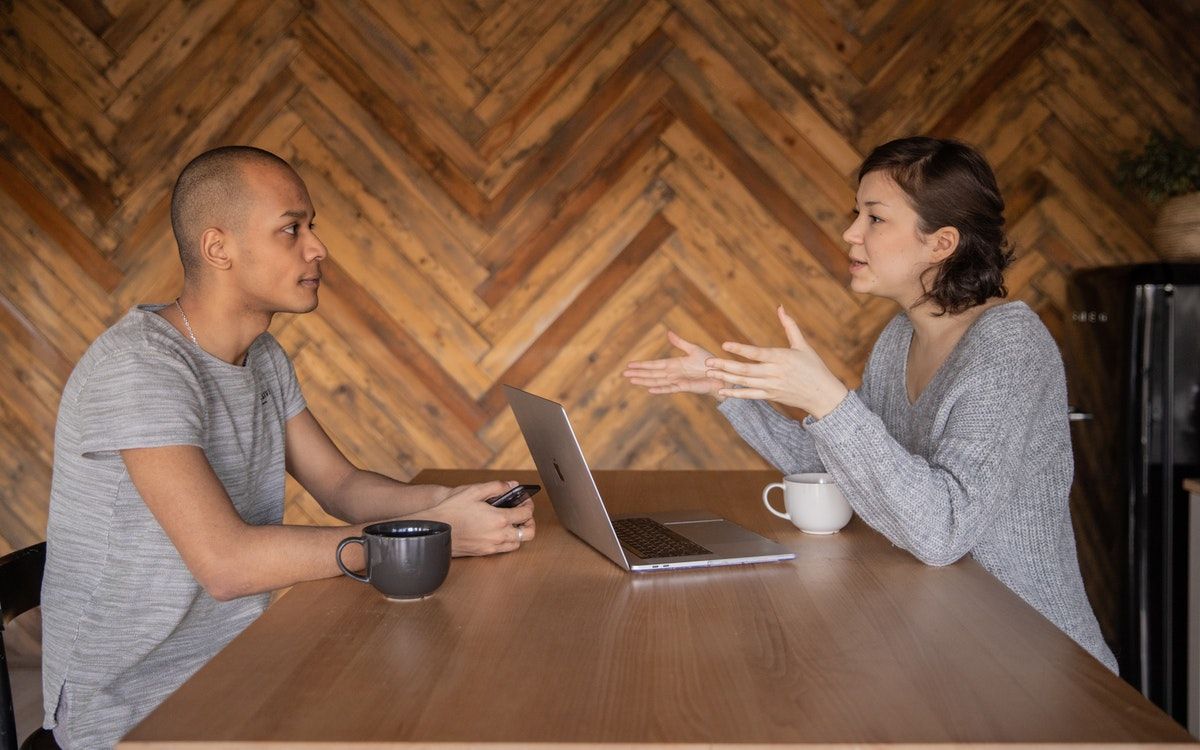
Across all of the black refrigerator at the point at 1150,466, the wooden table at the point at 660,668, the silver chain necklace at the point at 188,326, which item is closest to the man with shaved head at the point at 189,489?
the silver chain necklace at the point at 188,326

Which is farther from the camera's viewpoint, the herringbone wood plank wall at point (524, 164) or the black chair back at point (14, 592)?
the herringbone wood plank wall at point (524, 164)

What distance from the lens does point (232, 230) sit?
1.75 meters

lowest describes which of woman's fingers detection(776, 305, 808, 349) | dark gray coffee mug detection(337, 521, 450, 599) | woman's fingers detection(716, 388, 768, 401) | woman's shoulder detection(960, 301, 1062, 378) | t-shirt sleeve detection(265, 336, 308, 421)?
woman's shoulder detection(960, 301, 1062, 378)

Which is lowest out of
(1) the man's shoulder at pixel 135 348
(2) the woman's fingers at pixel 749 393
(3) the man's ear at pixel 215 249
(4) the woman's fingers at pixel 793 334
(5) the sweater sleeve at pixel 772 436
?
(5) the sweater sleeve at pixel 772 436

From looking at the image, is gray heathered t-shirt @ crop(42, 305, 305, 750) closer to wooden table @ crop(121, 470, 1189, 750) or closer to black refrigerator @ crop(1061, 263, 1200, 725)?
wooden table @ crop(121, 470, 1189, 750)

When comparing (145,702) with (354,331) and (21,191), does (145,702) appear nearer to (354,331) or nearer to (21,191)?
(354,331)

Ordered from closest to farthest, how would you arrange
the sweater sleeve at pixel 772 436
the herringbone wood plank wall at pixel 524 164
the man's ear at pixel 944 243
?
the man's ear at pixel 944 243, the sweater sleeve at pixel 772 436, the herringbone wood plank wall at pixel 524 164

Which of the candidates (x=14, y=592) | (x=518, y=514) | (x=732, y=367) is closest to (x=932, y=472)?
(x=732, y=367)

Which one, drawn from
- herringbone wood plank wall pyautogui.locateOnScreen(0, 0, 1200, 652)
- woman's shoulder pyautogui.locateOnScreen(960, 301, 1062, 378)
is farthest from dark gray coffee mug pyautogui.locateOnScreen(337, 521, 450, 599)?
herringbone wood plank wall pyautogui.locateOnScreen(0, 0, 1200, 652)

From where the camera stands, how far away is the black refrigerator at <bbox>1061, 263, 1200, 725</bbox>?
8.95ft

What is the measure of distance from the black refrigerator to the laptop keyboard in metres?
1.70

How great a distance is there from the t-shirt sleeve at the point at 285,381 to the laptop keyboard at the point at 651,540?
67 centimetres

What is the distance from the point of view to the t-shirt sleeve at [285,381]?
1944 mm

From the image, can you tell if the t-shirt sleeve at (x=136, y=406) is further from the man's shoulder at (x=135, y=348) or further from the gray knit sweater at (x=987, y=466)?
the gray knit sweater at (x=987, y=466)
